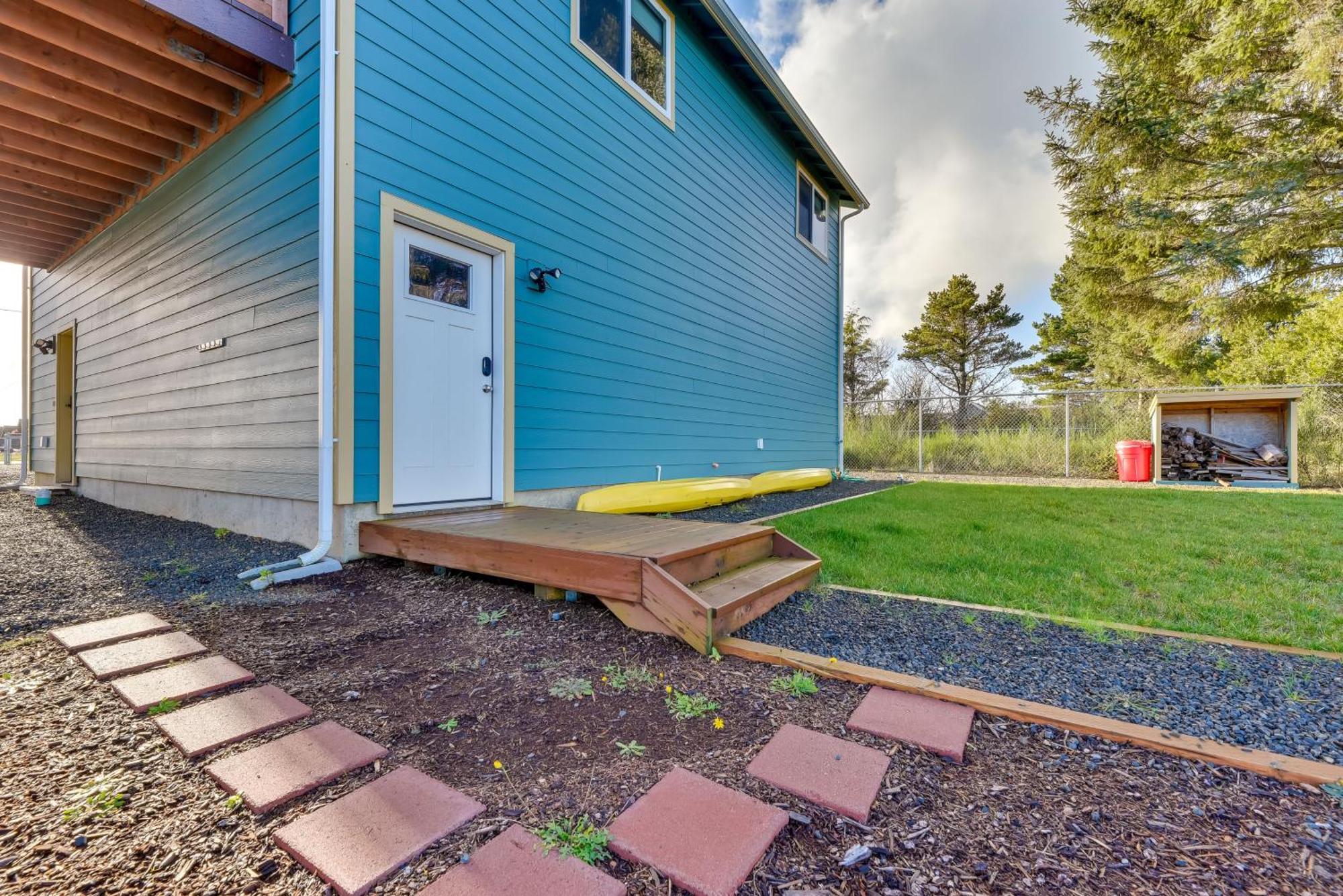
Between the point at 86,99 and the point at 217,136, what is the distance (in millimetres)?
629

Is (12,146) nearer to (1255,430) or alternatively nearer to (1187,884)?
(1187,884)

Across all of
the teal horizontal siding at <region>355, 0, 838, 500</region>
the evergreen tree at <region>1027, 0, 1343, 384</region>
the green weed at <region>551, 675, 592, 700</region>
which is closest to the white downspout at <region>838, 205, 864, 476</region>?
the teal horizontal siding at <region>355, 0, 838, 500</region>

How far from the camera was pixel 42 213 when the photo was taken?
5.23 meters

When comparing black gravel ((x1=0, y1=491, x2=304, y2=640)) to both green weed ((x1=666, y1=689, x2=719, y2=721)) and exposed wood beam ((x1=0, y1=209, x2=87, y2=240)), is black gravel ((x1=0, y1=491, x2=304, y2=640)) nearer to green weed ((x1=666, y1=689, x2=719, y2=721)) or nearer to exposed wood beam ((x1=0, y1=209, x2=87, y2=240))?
green weed ((x1=666, y1=689, x2=719, y2=721))

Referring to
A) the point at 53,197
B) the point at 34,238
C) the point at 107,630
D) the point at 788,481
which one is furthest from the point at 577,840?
the point at 34,238

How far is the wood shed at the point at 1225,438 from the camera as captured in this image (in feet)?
24.8

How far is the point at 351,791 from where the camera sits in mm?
1153

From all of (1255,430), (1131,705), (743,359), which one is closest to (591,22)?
(743,359)

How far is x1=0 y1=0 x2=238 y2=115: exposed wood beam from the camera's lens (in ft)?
9.06

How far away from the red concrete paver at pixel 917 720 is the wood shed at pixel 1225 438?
905cm

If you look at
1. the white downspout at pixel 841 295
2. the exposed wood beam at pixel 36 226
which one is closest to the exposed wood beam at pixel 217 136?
the exposed wood beam at pixel 36 226

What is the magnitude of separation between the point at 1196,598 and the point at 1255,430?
8.31 meters

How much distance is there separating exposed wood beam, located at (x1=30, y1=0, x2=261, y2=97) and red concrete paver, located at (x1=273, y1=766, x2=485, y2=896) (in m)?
3.91

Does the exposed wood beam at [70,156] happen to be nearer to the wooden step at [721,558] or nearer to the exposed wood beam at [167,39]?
the exposed wood beam at [167,39]
